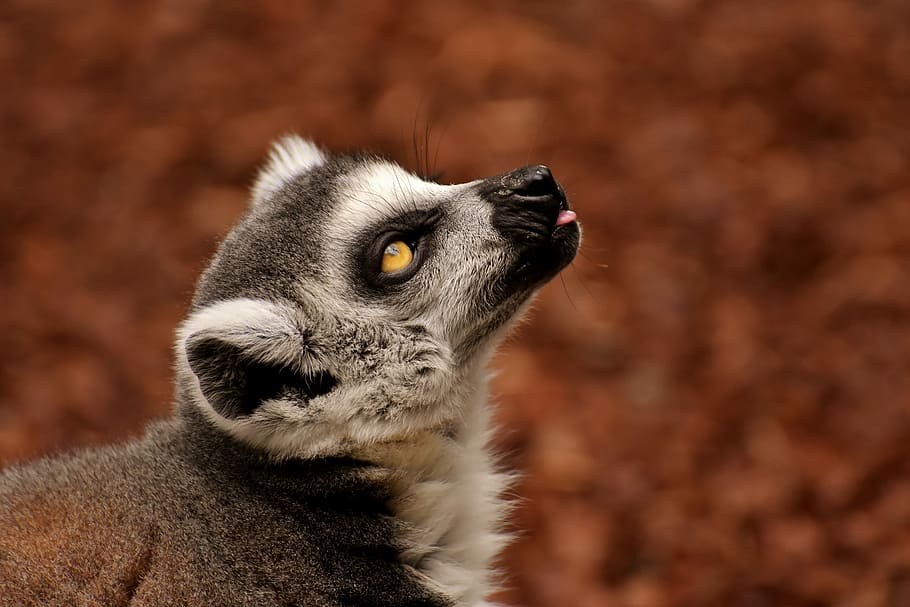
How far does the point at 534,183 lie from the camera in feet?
11.0

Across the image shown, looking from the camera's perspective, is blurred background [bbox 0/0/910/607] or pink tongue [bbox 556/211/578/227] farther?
blurred background [bbox 0/0/910/607]

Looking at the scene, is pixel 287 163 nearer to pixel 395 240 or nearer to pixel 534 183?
pixel 395 240

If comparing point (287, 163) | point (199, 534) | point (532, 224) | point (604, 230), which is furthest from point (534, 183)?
point (604, 230)

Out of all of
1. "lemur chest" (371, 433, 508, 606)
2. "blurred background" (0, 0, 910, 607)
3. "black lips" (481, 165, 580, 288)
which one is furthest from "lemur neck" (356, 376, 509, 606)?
"blurred background" (0, 0, 910, 607)

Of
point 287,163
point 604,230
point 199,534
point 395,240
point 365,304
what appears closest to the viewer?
point 199,534

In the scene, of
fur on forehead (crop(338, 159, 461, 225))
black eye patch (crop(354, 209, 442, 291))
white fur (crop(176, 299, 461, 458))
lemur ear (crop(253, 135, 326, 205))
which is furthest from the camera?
lemur ear (crop(253, 135, 326, 205))

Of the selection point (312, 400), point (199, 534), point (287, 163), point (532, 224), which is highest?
point (287, 163)

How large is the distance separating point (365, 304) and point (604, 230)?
3635 millimetres

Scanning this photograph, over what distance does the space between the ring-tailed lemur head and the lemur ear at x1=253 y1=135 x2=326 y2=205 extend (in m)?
0.49

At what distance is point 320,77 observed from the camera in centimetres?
755

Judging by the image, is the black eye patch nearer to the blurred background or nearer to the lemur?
the lemur

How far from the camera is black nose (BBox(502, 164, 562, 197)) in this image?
3.36 metres

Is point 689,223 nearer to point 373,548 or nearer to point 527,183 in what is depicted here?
point 527,183

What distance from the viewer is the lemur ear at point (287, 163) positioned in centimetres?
407
